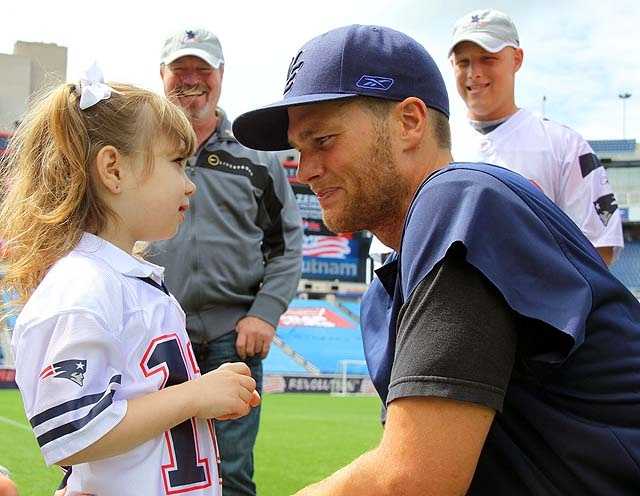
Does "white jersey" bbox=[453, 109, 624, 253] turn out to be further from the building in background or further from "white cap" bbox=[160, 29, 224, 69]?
the building in background

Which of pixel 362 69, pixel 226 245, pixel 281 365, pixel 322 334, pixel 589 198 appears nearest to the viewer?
pixel 362 69

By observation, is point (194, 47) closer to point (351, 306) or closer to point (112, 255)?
point (112, 255)

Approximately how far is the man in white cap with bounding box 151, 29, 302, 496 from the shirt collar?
54.2 inches

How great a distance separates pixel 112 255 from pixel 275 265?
1.79 m

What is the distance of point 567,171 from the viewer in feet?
11.9

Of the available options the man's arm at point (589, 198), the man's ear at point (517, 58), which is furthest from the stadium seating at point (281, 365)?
the man's arm at point (589, 198)

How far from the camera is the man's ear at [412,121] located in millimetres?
1694

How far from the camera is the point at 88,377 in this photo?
5.50ft

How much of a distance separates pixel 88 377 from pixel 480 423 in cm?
88

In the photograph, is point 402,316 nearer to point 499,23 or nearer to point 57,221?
point 57,221

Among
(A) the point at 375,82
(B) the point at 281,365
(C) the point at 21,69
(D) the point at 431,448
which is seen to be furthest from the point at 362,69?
(C) the point at 21,69

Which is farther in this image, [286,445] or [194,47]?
[286,445]

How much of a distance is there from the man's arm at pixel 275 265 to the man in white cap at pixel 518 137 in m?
0.94

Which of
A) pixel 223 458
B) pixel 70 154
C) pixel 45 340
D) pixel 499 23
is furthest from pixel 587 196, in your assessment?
pixel 45 340
